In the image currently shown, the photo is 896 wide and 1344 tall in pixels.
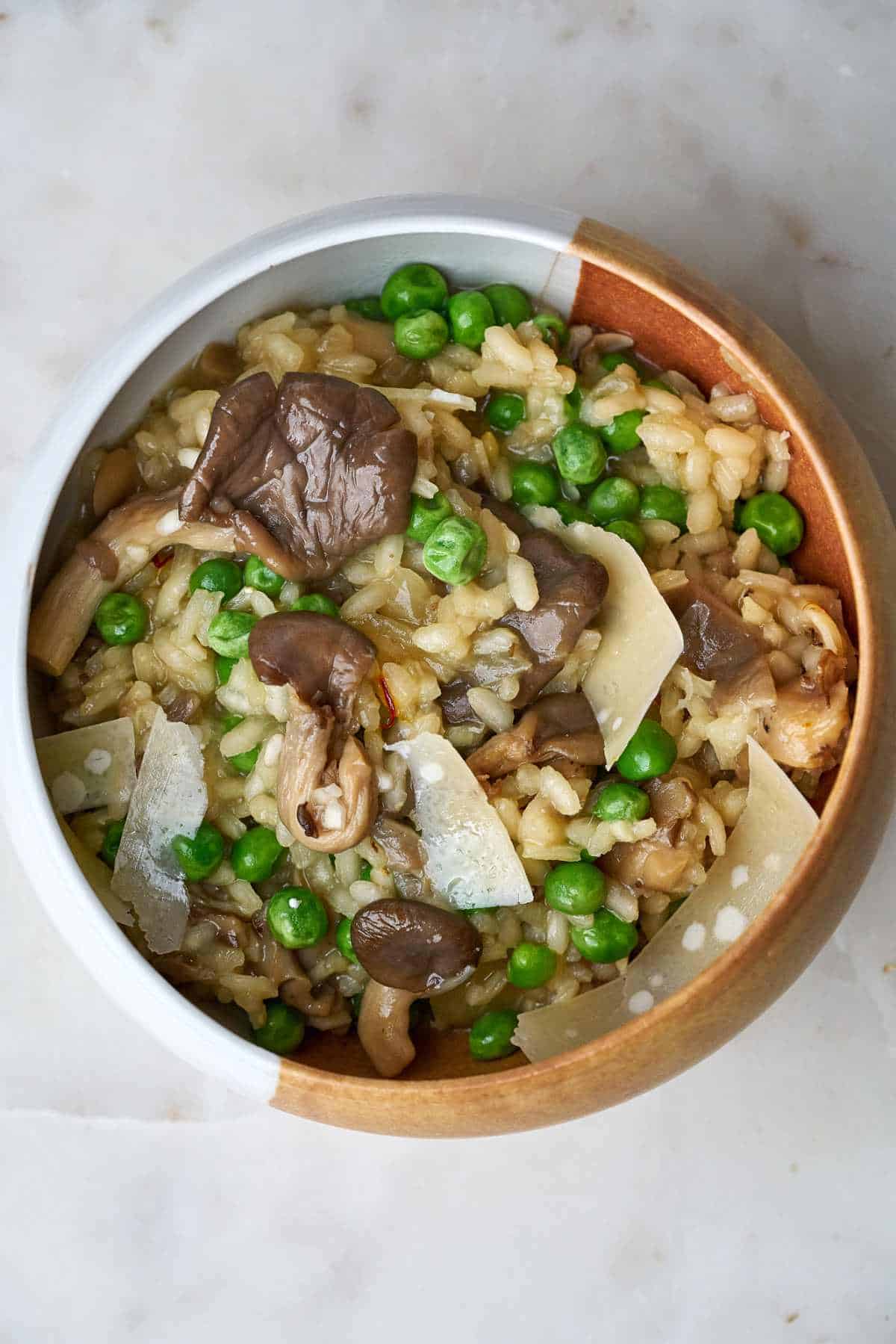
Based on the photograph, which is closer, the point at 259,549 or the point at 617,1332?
the point at 259,549

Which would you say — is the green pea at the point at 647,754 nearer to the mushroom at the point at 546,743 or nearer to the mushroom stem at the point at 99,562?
the mushroom at the point at 546,743

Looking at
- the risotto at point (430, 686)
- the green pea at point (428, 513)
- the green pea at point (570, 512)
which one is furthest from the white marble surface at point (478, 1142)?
the green pea at point (428, 513)

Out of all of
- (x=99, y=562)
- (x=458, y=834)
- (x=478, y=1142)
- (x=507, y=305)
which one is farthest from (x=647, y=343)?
(x=478, y=1142)

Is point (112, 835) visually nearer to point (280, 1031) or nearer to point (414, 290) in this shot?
point (280, 1031)

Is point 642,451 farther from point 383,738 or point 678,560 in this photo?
point 383,738

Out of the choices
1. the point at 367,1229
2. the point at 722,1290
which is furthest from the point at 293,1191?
the point at 722,1290

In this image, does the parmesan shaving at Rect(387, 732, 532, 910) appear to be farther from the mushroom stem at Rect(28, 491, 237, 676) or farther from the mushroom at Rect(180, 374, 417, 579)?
the mushroom stem at Rect(28, 491, 237, 676)
